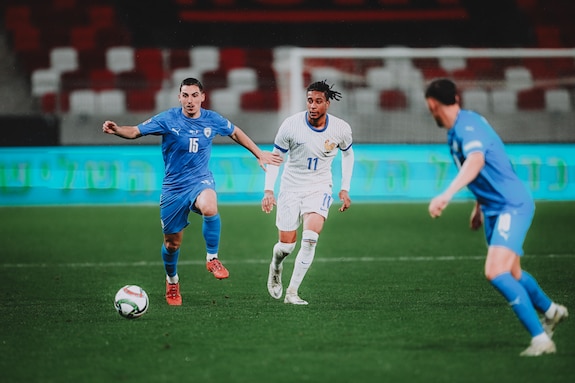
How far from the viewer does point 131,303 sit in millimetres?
7828

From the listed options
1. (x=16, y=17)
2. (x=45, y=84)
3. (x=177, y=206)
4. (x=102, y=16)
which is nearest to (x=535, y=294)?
(x=177, y=206)

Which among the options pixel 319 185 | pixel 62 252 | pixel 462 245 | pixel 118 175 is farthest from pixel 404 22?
pixel 319 185

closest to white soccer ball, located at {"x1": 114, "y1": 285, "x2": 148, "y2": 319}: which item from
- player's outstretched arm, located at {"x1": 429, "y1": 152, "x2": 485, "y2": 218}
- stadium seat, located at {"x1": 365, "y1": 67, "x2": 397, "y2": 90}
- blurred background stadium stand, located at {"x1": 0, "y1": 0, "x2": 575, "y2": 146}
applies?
player's outstretched arm, located at {"x1": 429, "y1": 152, "x2": 485, "y2": 218}

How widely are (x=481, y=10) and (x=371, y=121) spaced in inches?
304

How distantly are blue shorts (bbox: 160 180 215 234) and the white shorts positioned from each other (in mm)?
763

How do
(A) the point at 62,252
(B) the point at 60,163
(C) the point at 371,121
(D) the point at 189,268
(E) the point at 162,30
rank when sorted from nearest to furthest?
1. (D) the point at 189,268
2. (A) the point at 62,252
3. (B) the point at 60,163
4. (C) the point at 371,121
5. (E) the point at 162,30

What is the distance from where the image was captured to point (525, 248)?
42.7 feet

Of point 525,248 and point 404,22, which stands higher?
point 404,22

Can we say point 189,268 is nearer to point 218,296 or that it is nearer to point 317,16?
point 218,296

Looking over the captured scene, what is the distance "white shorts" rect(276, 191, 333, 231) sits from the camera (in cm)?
899

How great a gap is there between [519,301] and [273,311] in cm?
265

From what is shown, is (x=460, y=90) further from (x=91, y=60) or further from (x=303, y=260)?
(x=303, y=260)

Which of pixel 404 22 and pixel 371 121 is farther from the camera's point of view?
pixel 404 22

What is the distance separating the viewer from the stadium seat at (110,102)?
20.1 metres
